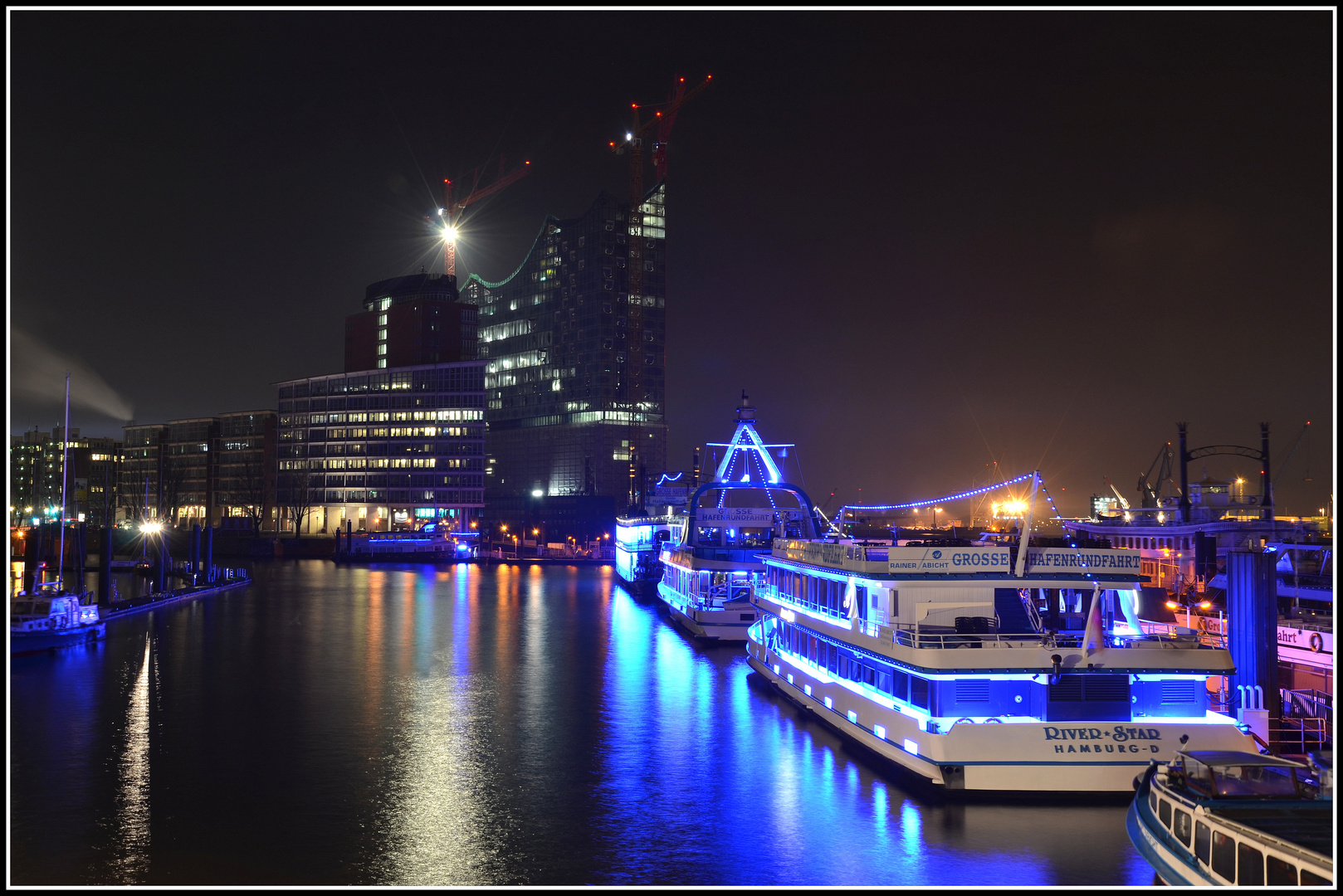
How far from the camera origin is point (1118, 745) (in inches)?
831

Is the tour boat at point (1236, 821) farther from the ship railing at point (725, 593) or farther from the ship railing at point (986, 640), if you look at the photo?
the ship railing at point (725, 593)

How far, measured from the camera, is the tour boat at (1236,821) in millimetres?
13656

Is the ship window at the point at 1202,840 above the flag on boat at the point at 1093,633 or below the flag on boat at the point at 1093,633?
below

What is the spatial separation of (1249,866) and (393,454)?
165162 millimetres

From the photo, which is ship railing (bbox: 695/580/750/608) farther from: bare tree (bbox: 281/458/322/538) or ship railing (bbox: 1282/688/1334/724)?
bare tree (bbox: 281/458/322/538)

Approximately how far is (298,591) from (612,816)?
7238 cm

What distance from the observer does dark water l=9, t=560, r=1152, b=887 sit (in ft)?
63.1

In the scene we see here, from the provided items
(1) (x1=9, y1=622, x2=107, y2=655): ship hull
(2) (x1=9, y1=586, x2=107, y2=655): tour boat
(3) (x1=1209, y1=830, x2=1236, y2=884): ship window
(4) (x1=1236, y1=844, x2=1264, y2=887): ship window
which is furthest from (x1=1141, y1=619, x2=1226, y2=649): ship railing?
(2) (x1=9, y1=586, x2=107, y2=655): tour boat

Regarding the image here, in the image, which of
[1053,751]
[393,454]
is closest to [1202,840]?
[1053,751]

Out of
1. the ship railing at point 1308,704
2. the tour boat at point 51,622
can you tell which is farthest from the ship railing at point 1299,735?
the tour boat at point 51,622

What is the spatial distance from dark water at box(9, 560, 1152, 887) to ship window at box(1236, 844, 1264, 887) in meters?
3.95

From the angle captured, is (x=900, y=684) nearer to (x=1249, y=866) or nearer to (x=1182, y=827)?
(x=1182, y=827)

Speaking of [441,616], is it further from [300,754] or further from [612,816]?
[612,816]

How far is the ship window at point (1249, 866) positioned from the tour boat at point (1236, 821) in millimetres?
13
